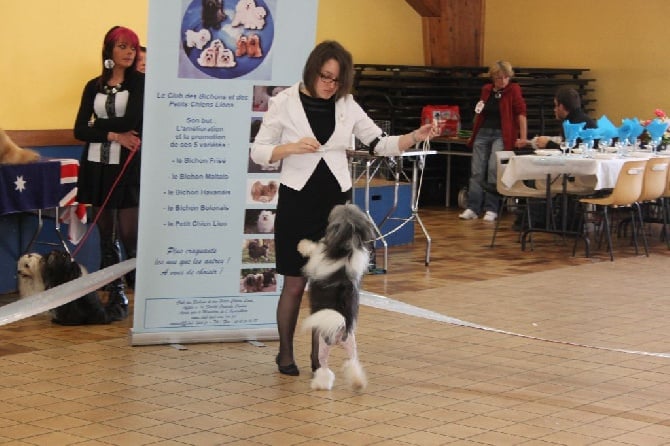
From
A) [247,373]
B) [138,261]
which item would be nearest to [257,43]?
[138,261]

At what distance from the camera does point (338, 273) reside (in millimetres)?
5176

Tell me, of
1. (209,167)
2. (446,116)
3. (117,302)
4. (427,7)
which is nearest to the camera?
(209,167)

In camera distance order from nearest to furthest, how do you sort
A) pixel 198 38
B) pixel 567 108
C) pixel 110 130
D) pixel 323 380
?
pixel 323 380
pixel 198 38
pixel 110 130
pixel 567 108

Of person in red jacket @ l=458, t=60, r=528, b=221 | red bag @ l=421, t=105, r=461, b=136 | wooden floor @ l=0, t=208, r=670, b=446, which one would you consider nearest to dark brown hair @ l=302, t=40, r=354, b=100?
wooden floor @ l=0, t=208, r=670, b=446

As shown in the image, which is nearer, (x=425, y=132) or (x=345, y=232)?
(x=345, y=232)

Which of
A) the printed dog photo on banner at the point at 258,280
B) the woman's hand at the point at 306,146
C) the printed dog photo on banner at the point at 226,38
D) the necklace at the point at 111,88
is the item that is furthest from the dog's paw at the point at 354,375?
the necklace at the point at 111,88

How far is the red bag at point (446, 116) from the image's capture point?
13.7 meters

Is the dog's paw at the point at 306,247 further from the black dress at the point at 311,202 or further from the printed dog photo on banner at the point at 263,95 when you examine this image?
the printed dog photo on banner at the point at 263,95

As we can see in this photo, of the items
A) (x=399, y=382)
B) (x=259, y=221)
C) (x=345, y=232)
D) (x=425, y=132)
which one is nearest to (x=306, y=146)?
(x=345, y=232)

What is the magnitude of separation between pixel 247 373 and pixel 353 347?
638 millimetres

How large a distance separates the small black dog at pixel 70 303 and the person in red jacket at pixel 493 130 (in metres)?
5.75

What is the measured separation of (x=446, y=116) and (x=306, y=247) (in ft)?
28.5

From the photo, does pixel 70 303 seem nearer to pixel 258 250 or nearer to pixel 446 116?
pixel 258 250

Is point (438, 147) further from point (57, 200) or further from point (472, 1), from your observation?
point (57, 200)
